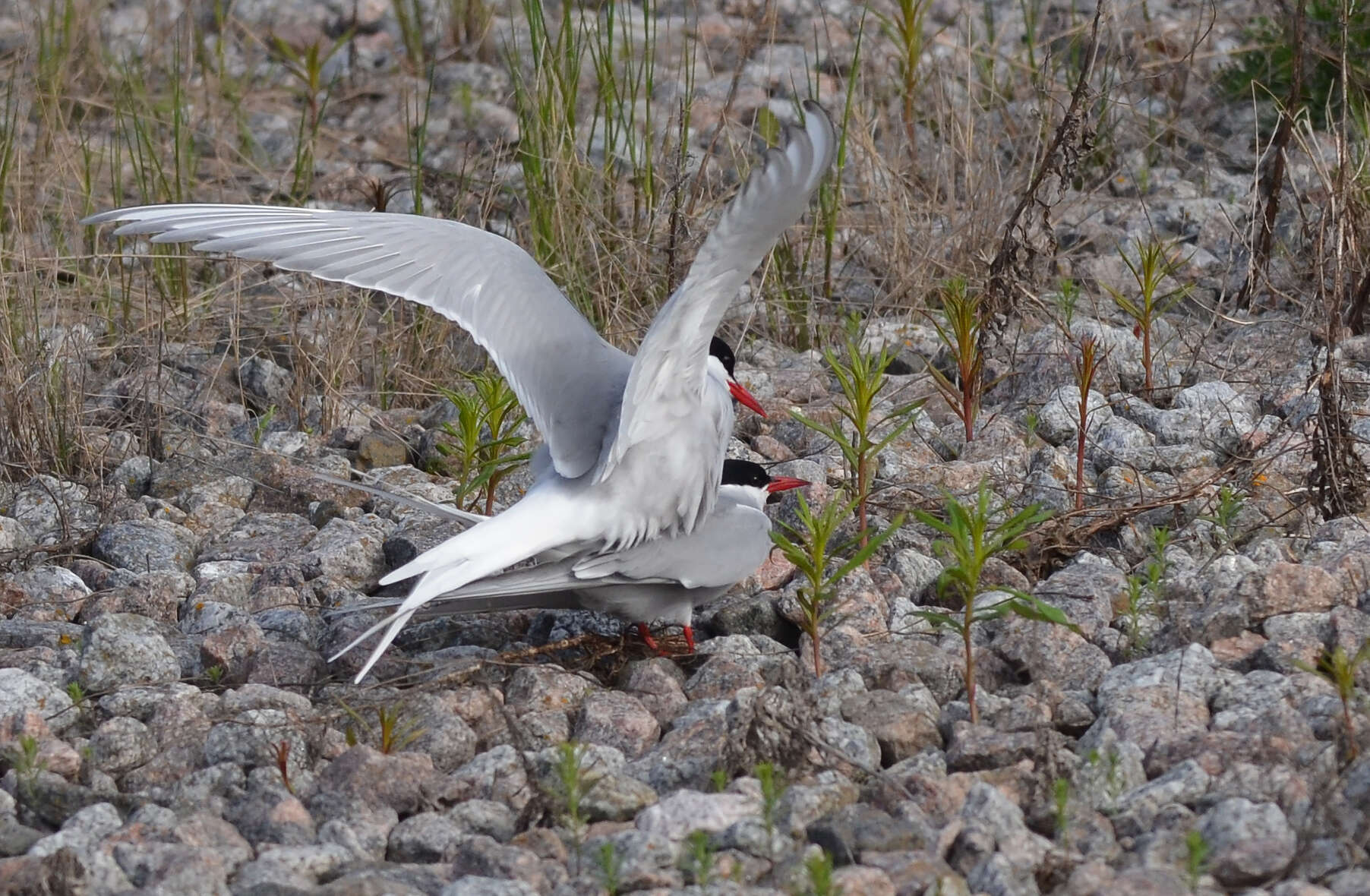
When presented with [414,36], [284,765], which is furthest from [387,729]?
[414,36]

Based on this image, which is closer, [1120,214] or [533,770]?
[533,770]

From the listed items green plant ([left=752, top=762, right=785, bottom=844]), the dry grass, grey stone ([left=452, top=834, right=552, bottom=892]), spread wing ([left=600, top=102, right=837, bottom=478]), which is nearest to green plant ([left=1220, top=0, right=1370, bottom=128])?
the dry grass

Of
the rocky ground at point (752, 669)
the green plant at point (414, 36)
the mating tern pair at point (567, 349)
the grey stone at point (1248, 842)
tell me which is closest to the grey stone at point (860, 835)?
the rocky ground at point (752, 669)

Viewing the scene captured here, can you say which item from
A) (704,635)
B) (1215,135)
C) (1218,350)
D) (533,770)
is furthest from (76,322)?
(1215,135)

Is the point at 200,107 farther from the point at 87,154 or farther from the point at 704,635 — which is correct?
the point at 704,635

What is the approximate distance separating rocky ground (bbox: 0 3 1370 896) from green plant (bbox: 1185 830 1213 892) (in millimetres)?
11

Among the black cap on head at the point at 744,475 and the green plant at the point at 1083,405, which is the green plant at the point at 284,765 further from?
the green plant at the point at 1083,405

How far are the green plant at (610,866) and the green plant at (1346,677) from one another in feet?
3.32

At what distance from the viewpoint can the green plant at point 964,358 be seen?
3715 mm

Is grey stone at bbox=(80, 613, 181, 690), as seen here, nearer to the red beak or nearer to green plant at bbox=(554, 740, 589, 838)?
green plant at bbox=(554, 740, 589, 838)

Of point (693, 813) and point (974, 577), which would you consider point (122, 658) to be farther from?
point (974, 577)

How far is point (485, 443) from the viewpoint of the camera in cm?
376

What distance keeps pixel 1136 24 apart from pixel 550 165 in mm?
2413

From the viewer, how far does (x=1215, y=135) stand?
5785mm
